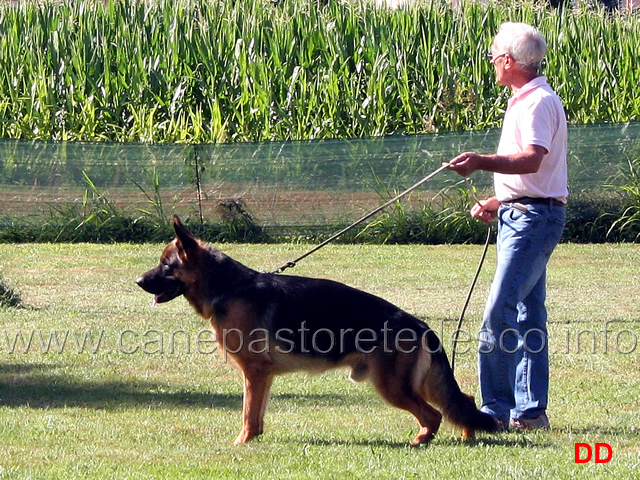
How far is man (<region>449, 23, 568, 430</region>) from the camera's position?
207 inches

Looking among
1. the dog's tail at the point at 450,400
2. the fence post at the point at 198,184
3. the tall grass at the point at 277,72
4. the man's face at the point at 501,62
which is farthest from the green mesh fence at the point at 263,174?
the dog's tail at the point at 450,400

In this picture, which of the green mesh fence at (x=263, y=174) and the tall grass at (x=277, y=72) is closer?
the green mesh fence at (x=263, y=174)

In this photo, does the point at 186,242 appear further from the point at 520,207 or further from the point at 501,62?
the point at 501,62

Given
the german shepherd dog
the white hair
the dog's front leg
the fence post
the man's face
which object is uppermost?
the white hair

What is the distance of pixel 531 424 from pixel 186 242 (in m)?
2.18

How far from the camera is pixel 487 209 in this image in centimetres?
580

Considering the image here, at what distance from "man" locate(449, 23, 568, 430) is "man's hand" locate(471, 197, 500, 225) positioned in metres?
0.03

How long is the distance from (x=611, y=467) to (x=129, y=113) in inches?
522

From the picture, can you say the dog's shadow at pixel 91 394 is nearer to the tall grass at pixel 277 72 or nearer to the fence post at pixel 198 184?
the fence post at pixel 198 184

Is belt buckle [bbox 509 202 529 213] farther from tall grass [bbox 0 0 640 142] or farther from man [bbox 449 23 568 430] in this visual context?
tall grass [bbox 0 0 640 142]

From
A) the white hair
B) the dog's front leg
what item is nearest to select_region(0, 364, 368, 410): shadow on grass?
the dog's front leg

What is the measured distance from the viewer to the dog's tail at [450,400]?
5352mm

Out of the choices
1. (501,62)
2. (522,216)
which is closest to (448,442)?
(522,216)

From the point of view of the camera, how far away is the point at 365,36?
55.3 ft
